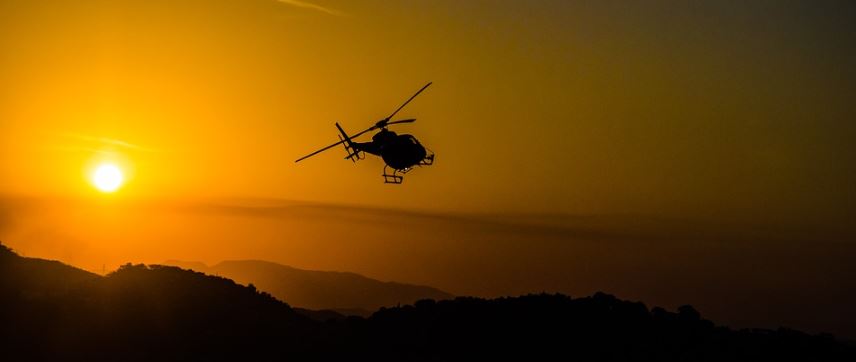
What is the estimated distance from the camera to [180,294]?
63438mm

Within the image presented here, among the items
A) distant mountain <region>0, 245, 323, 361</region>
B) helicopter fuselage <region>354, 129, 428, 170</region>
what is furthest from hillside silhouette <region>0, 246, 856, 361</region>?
helicopter fuselage <region>354, 129, 428, 170</region>

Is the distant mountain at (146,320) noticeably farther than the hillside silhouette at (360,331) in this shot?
Yes

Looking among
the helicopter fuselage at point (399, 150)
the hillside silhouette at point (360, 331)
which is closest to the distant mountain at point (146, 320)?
the hillside silhouette at point (360, 331)

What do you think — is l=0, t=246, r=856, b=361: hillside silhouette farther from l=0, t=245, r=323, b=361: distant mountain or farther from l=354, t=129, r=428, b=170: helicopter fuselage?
l=354, t=129, r=428, b=170: helicopter fuselage

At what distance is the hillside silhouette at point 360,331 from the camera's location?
2208 inches

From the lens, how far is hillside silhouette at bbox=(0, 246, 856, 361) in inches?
2208

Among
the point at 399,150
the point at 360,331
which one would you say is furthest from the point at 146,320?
the point at 399,150

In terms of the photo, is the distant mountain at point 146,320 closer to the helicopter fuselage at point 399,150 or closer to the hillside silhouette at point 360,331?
the hillside silhouette at point 360,331

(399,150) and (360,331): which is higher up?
(399,150)

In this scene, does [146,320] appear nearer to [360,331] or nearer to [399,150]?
[360,331]

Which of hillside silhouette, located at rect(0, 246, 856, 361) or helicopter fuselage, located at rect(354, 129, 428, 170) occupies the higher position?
helicopter fuselage, located at rect(354, 129, 428, 170)

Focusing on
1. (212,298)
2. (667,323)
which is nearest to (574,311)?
(667,323)

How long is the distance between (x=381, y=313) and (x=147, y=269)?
17.7 meters

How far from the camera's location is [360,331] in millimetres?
60562
